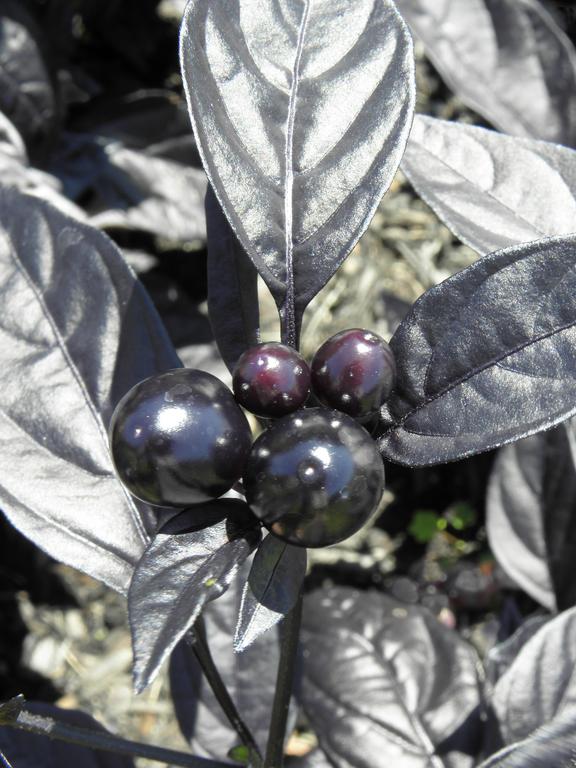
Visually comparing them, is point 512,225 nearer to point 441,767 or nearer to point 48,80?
point 441,767

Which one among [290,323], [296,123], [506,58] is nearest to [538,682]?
[290,323]

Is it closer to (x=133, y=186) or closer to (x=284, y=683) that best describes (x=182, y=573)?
(x=284, y=683)

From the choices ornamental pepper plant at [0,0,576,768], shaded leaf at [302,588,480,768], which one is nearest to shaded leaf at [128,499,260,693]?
ornamental pepper plant at [0,0,576,768]

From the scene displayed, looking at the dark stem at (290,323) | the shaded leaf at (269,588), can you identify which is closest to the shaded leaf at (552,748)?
the shaded leaf at (269,588)

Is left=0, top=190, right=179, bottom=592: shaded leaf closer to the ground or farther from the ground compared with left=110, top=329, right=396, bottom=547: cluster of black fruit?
closer to the ground

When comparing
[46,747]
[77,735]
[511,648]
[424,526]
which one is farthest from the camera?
[424,526]

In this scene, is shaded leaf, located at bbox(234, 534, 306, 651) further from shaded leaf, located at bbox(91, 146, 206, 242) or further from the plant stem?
shaded leaf, located at bbox(91, 146, 206, 242)
